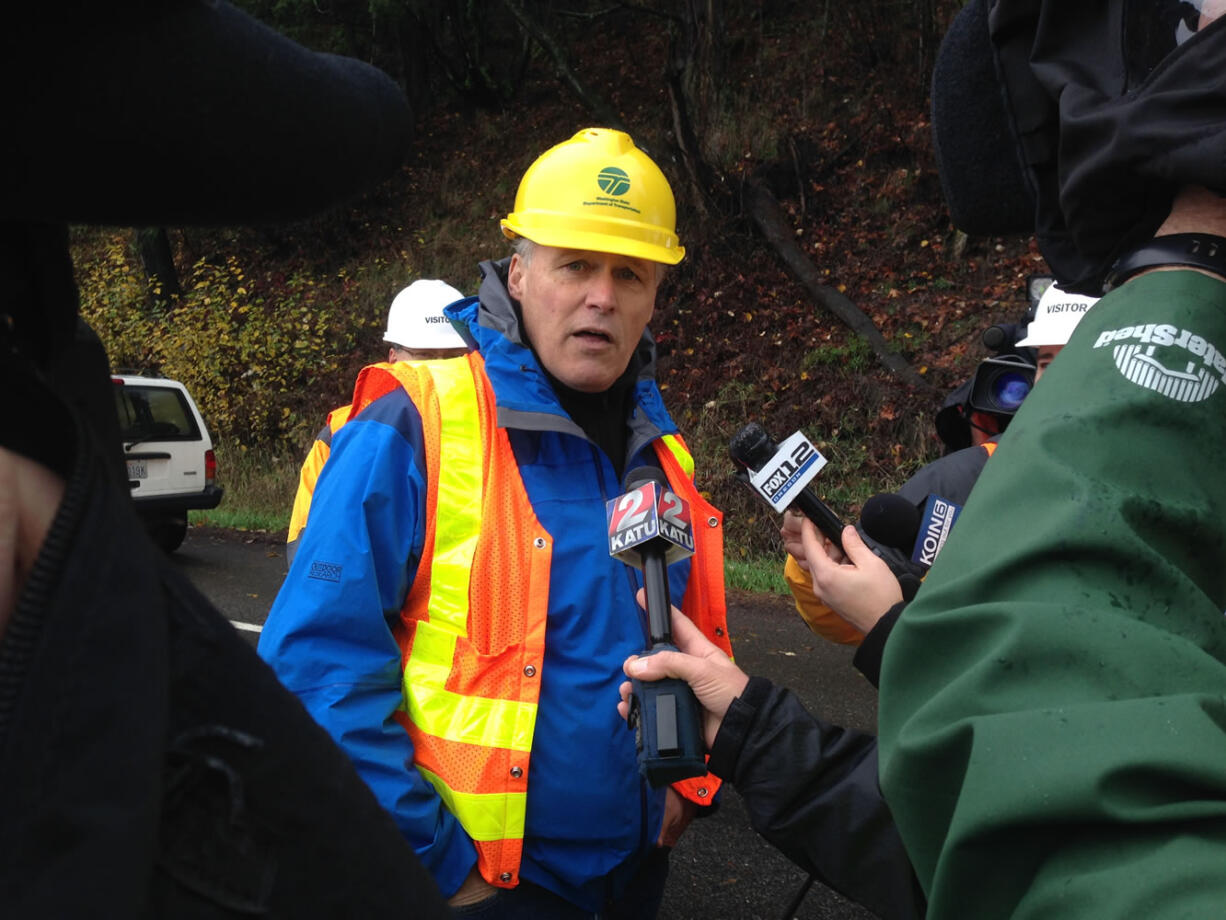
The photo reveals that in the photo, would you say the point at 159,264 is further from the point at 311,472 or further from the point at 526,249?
the point at 526,249

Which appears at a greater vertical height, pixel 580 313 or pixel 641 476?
pixel 580 313

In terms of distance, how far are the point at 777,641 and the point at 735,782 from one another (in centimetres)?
510

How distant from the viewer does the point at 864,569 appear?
2031mm

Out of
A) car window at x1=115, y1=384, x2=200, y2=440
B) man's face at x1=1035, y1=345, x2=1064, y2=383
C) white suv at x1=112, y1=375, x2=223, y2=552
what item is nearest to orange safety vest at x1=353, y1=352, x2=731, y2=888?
man's face at x1=1035, y1=345, x2=1064, y2=383

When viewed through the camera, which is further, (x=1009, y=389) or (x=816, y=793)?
(x=1009, y=389)

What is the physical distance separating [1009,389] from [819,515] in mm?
2412

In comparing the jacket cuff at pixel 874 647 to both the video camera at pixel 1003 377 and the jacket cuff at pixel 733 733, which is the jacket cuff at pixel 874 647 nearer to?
the jacket cuff at pixel 733 733

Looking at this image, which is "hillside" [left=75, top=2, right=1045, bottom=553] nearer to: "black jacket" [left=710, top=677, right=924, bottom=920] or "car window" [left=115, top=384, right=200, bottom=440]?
"car window" [left=115, top=384, right=200, bottom=440]

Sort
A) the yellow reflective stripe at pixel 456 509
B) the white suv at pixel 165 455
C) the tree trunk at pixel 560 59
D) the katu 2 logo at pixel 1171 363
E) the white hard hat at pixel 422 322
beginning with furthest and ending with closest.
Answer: the tree trunk at pixel 560 59 → the white suv at pixel 165 455 → the white hard hat at pixel 422 322 → the yellow reflective stripe at pixel 456 509 → the katu 2 logo at pixel 1171 363

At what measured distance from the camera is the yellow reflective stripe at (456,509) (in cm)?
216

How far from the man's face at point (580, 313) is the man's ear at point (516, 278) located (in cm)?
3

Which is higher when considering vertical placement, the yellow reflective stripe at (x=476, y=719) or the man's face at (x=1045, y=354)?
the man's face at (x=1045, y=354)

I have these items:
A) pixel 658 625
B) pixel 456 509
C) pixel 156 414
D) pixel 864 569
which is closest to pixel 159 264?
pixel 156 414

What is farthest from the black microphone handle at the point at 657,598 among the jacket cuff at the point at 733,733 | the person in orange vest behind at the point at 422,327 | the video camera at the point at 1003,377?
the person in orange vest behind at the point at 422,327
